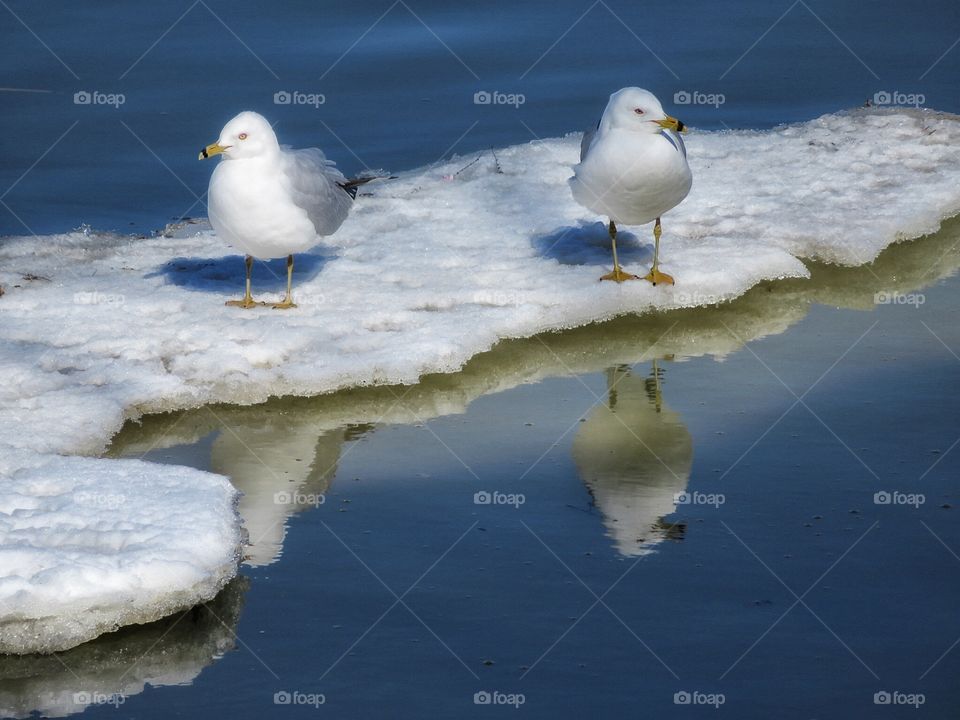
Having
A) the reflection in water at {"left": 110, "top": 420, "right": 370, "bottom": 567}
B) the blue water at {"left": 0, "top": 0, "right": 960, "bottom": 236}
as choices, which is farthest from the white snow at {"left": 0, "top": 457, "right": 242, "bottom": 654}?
the blue water at {"left": 0, "top": 0, "right": 960, "bottom": 236}

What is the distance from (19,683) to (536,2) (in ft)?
39.3

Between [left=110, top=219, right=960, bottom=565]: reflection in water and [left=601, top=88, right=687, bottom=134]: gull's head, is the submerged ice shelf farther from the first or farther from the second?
[left=601, top=88, right=687, bottom=134]: gull's head

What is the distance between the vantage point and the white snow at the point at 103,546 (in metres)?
5.16

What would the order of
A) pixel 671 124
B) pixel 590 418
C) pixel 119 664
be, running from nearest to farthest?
1. pixel 119 664
2. pixel 590 418
3. pixel 671 124

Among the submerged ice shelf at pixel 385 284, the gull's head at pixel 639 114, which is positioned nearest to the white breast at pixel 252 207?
the submerged ice shelf at pixel 385 284

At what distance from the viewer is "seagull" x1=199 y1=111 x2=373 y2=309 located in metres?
8.12

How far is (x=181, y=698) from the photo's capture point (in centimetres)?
483

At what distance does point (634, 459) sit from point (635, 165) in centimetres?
244

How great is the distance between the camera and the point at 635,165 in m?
8.42

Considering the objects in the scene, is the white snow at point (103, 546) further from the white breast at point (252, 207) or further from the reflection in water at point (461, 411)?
the white breast at point (252, 207)

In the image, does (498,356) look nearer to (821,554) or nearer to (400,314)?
(400,314)

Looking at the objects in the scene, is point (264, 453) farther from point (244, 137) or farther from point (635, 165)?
point (635, 165)

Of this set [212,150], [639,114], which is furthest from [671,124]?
[212,150]

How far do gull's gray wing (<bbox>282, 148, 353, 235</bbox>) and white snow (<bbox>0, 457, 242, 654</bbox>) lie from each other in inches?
101
